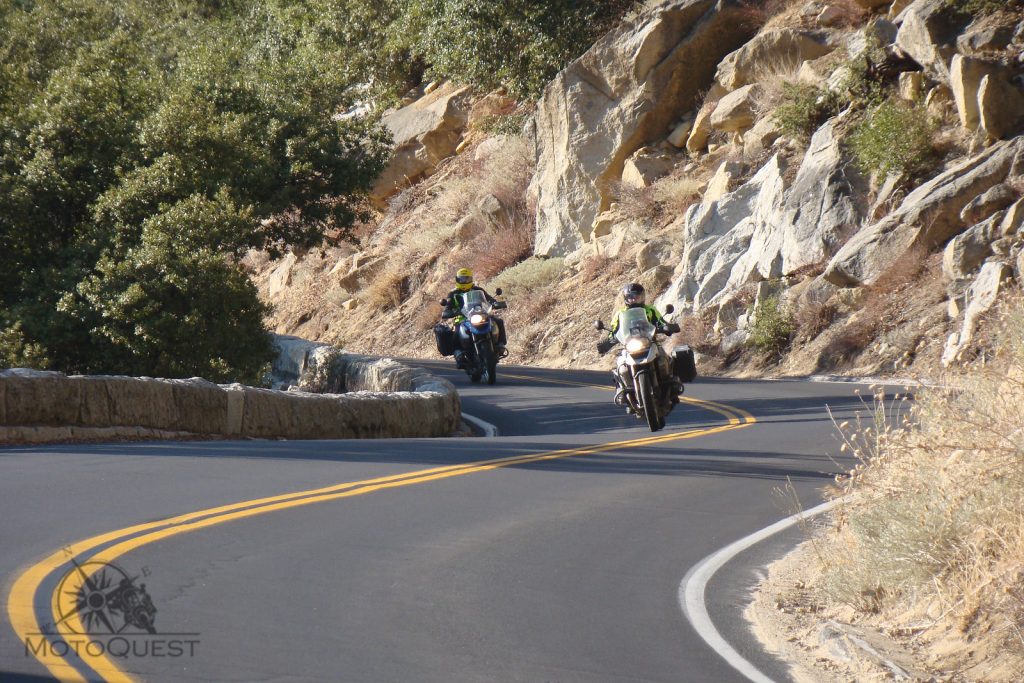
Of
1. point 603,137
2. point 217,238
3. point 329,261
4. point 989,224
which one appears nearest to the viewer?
point 217,238

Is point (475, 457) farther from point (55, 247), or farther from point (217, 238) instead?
point (55, 247)

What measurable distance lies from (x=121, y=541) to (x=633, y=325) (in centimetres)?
753

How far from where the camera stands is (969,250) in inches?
945

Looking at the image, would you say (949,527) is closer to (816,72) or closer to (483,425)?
(483,425)

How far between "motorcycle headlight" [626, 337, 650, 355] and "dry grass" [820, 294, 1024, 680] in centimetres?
507

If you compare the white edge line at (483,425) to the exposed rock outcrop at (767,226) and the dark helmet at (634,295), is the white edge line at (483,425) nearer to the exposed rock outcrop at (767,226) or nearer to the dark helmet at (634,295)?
the dark helmet at (634,295)

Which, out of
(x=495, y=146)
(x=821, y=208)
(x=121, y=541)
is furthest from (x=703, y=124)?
(x=121, y=541)

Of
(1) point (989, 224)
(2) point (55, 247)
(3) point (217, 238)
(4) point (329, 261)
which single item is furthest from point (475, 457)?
(4) point (329, 261)

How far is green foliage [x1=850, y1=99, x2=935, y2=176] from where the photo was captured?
2725 cm

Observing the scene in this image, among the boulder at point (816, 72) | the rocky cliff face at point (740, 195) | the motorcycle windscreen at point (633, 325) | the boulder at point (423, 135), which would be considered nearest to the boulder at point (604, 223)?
the rocky cliff face at point (740, 195)

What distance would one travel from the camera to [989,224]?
23.9 metres

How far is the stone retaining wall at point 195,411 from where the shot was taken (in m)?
14.1

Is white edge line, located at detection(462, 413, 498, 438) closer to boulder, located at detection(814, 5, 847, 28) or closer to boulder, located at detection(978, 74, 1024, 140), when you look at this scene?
boulder, located at detection(978, 74, 1024, 140)

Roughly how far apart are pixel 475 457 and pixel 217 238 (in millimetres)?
9014
